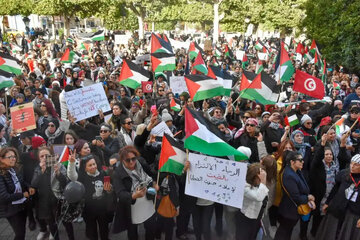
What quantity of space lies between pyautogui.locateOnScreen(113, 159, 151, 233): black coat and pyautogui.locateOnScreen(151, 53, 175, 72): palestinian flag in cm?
544

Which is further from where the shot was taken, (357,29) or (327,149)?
(357,29)

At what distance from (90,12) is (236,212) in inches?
1217

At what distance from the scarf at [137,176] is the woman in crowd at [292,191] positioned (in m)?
1.73

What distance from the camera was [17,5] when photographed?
116 feet

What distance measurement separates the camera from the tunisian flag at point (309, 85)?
26.0 feet

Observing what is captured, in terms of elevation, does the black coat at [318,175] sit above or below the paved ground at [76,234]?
above

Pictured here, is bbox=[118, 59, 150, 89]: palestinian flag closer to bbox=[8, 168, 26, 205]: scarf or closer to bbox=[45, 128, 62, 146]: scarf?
bbox=[45, 128, 62, 146]: scarf

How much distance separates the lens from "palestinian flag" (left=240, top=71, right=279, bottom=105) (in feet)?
25.2

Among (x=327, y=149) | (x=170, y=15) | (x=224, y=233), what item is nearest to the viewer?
(x=327, y=149)

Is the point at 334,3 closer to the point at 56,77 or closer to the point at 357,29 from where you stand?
the point at 357,29

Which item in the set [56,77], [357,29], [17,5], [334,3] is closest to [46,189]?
[56,77]

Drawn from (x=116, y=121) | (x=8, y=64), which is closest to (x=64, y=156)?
(x=116, y=121)

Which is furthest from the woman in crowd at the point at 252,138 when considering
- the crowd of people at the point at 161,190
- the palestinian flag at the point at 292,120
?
the palestinian flag at the point at 292,120

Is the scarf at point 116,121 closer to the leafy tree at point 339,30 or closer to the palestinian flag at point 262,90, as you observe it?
the palestinian flag at point 262,90
